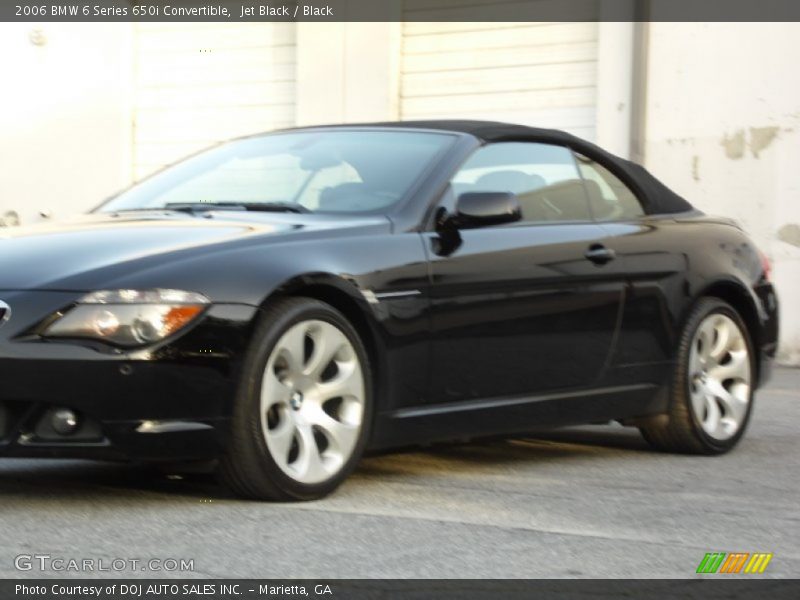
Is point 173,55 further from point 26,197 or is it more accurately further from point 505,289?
point 505,289

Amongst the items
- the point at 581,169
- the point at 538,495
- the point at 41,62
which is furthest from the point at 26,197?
the point at 538,495

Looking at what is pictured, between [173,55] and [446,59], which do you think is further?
[173,55]

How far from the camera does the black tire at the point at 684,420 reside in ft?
24.7

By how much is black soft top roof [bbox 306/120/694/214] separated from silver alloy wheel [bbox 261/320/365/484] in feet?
4.77

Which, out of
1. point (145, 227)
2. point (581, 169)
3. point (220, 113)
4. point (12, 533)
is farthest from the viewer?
point (220, 113)

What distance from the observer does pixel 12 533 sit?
509 cm

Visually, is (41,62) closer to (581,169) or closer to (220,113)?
(220,113)

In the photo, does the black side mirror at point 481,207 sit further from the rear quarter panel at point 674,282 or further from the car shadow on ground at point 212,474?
the car shadow on ground at point 212,474

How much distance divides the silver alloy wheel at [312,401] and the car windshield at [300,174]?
0.71 m

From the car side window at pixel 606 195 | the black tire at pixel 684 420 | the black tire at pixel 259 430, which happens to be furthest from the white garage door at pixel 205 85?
the black tire at pixel 259 430

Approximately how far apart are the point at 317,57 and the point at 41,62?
3.30 metres

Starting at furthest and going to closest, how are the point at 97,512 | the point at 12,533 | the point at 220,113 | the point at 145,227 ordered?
1. the point at 220,113
2. the point at 145,227
3. the point at 97,512
4. the point at 12,533

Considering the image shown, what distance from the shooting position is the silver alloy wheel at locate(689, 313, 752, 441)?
7.65 metres

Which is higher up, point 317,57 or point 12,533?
point 317,57
